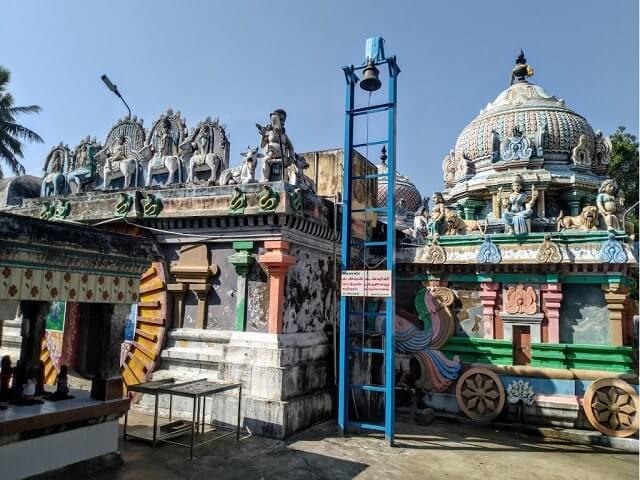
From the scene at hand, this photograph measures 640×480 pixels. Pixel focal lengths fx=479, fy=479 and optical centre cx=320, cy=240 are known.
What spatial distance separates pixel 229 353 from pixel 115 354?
8.30ft

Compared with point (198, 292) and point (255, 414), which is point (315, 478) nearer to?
point (255, 414)

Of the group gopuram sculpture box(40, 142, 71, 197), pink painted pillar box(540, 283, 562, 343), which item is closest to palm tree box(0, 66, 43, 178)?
gopuram sculpture box(40, 142, 71, 197)

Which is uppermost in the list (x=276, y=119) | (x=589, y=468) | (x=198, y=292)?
(x=276, y=119)

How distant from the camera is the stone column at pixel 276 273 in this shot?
927cm

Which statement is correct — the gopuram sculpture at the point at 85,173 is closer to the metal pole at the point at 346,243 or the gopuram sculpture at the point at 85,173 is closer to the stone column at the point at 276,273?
the stone column at the point at 276,273

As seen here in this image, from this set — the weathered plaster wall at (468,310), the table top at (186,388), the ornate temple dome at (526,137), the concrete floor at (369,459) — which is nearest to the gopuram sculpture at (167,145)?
the table top at (186,388)

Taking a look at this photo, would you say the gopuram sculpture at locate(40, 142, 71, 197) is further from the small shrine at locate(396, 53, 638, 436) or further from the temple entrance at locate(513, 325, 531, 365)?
the temple entrance at locate(513, 325, 531, 365)

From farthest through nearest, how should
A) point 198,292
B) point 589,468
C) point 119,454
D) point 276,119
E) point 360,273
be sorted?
point 276,119 < point 198,292 < point 360,273 < point 589,468 < point 119,454

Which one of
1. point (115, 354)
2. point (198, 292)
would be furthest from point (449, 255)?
point (115, 354)

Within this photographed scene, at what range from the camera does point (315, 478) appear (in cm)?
708

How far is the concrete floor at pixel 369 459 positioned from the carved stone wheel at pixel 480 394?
4.77 ft

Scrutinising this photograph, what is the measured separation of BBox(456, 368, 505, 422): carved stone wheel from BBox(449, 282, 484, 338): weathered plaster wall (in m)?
1.04

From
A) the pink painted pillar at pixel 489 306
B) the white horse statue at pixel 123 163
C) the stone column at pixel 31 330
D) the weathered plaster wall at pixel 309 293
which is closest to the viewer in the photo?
the stone column at pixel 31 330

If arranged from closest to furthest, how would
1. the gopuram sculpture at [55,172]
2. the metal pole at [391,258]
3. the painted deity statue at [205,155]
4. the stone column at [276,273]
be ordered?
the metal pole at [391,258] < the stone column at [276,273] < the painted deity statue at [205,155] < the gopuram sculpture at [55,172]
